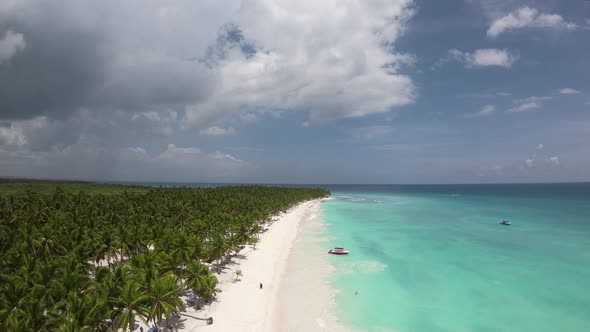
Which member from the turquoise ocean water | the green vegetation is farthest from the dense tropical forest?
the green vegetation

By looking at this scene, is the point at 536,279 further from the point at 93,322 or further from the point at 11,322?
the point at 11,322

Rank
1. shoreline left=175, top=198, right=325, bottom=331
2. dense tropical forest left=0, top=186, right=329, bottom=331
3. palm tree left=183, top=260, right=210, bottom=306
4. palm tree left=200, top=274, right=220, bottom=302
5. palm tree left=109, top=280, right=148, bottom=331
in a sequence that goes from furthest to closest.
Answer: palm tree left=200, top=274, right=220, bottom=302, palm tree left=183, top=260, right=210, bottom=306, shoreline left=175, top=198, right=325, bottom=331, palm tree left=109, top=280, right=148, bottom=331, dense tropical forest left=0, top=186, right=329, bottom=331

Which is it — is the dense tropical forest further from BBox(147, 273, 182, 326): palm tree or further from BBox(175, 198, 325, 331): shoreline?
BBox(175, 198, 325, 331): shoreline

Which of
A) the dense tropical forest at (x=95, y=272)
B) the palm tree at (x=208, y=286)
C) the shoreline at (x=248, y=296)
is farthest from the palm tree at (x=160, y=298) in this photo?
the palm tree at (x=208, y=286)

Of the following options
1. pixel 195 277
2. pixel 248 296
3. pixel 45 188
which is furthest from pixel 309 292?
pixel 45 188

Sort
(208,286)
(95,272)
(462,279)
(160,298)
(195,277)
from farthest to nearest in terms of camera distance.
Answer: (462,279) < (208,286) < (195,277) < (95,272) < (160,298)

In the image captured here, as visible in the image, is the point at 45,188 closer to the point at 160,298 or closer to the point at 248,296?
the point at 248,296

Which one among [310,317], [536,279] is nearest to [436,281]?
[536,279]

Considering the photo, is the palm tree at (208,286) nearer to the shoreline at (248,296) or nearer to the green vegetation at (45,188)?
the shoreline at (248,296)
